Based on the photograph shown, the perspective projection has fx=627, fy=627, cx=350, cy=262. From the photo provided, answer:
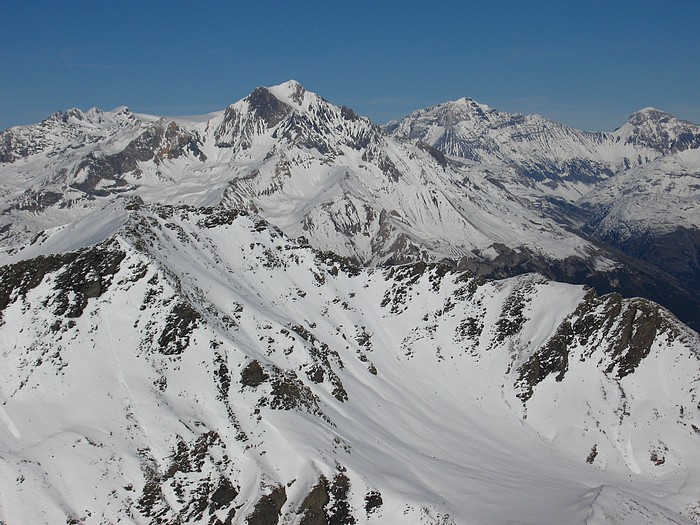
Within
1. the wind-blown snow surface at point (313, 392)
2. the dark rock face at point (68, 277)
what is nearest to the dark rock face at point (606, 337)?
the wind-blown snow surface at point (313, 392)

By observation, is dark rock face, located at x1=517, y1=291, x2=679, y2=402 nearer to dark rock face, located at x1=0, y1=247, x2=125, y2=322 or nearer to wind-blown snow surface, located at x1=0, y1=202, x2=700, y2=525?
wind-blown snow surface, located at x1=0, y1=202, x2=700, y2=525

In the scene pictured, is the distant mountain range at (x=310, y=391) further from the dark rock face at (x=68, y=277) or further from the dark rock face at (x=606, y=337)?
the dark rock face at (x=606, y=337)

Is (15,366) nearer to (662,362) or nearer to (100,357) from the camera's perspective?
(100,357)

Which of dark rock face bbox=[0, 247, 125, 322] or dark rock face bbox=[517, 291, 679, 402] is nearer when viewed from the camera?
dark rock face bbox=[0, 247, 125, 322]

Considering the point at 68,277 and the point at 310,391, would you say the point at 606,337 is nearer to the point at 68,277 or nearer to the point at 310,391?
the point at 310,391

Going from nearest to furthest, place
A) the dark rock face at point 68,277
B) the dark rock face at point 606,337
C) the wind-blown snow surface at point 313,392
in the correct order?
the wind-blown snow surface at point 313,392
the dark rock face at point 68,277
the dark rock face at point 606,337

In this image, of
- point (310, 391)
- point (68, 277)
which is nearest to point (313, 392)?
point (310, 391)

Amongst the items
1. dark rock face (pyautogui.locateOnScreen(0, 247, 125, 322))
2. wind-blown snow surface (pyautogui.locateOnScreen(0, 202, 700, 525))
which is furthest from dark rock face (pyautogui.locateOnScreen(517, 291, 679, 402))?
dark rock face (pyautogui.locateOnScreen(0, 247, 125, 322))

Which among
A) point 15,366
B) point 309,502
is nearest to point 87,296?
point 15,366
